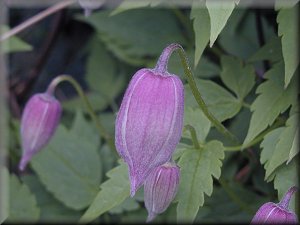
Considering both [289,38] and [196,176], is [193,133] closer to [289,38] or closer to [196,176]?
[196,176]

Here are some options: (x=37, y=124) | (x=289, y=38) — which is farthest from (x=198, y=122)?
(x=37, y=124)

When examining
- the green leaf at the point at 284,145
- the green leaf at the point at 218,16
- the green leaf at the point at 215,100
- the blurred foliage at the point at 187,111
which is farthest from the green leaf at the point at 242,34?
the green leaf at the point at 218,16

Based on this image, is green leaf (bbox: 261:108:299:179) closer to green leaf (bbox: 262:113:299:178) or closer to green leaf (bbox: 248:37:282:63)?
green leaf (bbox: 262:113:299:178)

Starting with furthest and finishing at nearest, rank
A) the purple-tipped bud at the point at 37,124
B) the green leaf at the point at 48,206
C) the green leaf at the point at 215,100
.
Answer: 1. the green leaf at the point at 48,206
2. the purple-tipped bud at the point at 37,124
3. the green leaf at the point at 215,100

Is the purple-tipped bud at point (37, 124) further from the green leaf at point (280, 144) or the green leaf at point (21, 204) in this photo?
the green leaf at point (280, 144)

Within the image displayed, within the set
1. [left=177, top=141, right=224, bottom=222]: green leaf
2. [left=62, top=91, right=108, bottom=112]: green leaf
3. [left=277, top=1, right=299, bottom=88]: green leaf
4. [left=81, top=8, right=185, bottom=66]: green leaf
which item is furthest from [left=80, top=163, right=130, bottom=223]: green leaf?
[left=62, top=91, right=108, bottom=112]: green leaf

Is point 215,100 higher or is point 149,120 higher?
point 149,120
